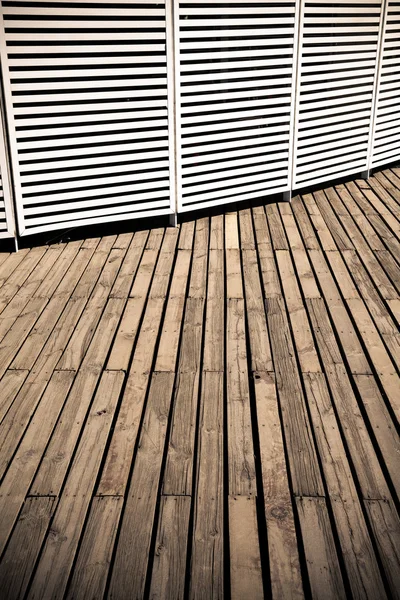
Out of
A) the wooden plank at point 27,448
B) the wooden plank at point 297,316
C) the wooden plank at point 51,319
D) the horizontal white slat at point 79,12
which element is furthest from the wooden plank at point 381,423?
the horizontal white slat at point 79,12

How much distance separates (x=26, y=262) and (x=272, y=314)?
2201mm

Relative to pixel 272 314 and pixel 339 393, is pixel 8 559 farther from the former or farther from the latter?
pixel 272 314

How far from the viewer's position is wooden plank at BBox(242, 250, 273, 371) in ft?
11.7

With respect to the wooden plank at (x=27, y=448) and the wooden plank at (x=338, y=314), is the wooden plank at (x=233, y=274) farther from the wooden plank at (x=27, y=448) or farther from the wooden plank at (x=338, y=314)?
the wooden plank at (x=27, y=448)

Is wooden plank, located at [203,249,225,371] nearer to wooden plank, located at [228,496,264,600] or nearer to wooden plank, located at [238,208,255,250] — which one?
wooden plank, located at [238,208,255,250]

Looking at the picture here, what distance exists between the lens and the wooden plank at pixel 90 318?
361 cm

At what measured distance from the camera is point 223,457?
276 cm

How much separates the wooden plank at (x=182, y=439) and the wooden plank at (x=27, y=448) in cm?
58

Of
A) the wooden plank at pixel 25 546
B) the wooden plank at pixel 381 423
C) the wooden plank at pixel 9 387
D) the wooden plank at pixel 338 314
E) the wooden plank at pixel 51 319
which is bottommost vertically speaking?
the wooden plank at pixel 25 546

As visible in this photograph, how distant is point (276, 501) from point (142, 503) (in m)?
0.54

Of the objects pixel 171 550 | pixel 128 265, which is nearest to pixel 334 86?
pixel 128 265

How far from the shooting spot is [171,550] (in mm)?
2268

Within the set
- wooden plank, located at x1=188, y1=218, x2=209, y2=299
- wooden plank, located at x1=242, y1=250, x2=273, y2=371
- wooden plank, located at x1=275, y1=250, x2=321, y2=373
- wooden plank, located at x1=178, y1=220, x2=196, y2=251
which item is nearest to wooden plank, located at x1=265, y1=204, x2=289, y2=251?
wooden plank, located at x1=275, y1=250, x2=321, y2=373

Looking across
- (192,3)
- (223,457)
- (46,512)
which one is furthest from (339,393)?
(192,3)
